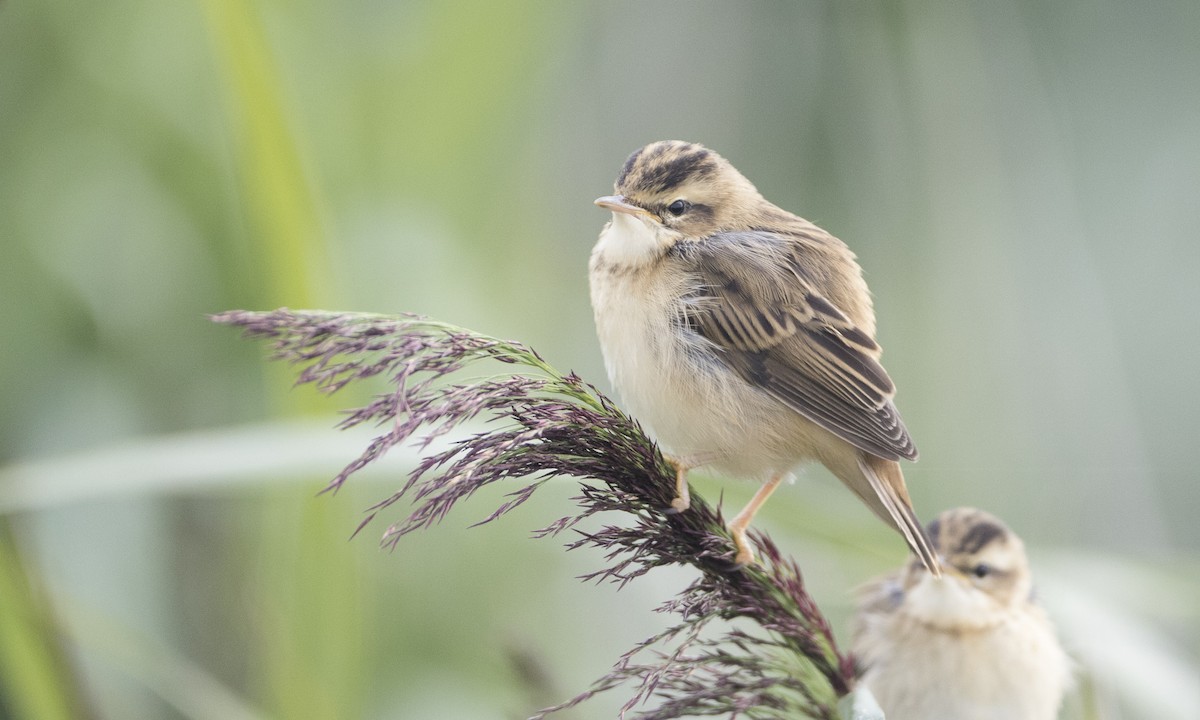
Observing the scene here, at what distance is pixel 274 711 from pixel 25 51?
2034 mm

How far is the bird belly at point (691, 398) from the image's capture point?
8.20ft

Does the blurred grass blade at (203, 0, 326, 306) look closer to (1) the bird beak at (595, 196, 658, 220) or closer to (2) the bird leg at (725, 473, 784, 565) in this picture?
(1) the bird beak at (595, 196, 658, 220)

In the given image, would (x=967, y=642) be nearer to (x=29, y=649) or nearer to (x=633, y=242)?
(x=633, y=242)

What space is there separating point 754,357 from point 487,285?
138cm

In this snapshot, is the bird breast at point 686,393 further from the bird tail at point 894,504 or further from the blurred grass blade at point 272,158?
the blurred grass blade at point 272,158

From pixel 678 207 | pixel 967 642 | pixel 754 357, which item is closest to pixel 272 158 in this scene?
pixel 678 207

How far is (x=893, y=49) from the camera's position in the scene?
401cm

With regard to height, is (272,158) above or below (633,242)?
above

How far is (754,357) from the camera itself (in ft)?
8.36

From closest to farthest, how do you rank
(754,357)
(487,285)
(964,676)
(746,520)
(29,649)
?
(29,649) < (746,520) < (754,357) < (964,676) < (487,285)

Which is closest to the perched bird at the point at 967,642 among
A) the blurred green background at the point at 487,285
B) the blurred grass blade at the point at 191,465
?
the blurred green background at the point at 487,285

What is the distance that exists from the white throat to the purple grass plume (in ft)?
2.74

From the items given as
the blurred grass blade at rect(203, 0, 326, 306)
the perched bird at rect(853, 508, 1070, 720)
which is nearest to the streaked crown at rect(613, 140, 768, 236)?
the blurred grass blade at rect(203, 0, 326, 306)

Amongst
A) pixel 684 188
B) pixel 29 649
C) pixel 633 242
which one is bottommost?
pixel 29 649
